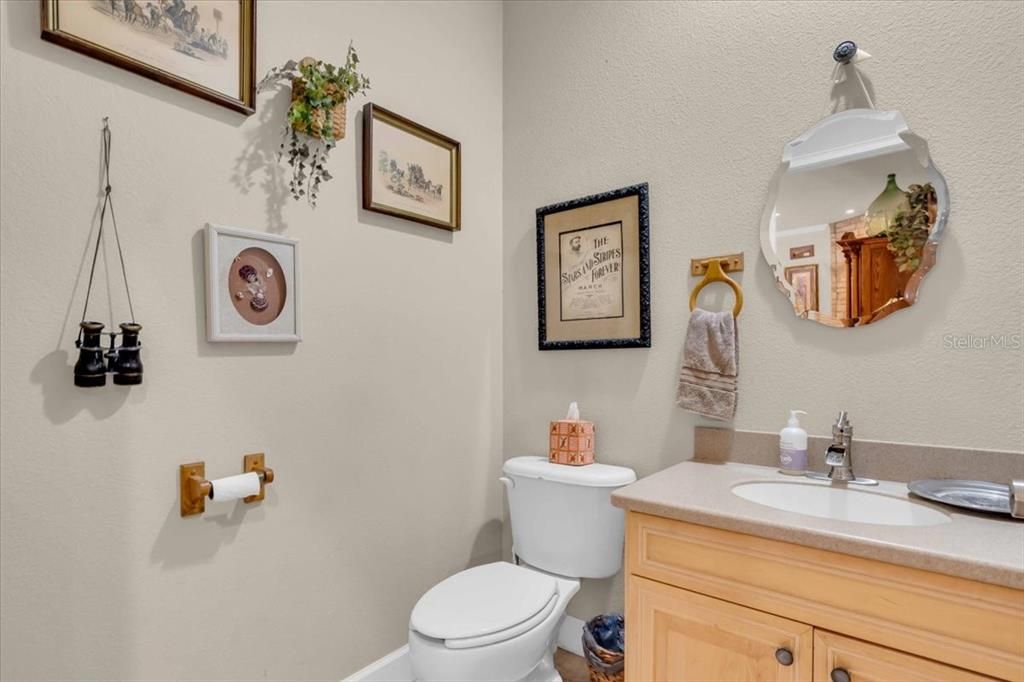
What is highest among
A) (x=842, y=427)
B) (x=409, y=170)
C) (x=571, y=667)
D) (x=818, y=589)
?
(x=409, y=170)

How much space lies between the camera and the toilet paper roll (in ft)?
4.09

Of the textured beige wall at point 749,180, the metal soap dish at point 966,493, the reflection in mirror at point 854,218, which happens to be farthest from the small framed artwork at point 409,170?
the metal soap dish at point 966,493

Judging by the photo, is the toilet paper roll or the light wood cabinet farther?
the toilet paper roll

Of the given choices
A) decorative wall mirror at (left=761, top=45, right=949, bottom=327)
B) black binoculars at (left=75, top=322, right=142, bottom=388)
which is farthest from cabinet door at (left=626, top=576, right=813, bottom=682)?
black binoculars at (left=75, top=322, right=142, bottom=388)

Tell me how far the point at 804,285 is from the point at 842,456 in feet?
1.60

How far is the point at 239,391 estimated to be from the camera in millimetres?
1383

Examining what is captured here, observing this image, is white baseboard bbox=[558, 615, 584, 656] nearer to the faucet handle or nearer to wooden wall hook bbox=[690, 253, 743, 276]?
the faucet handle

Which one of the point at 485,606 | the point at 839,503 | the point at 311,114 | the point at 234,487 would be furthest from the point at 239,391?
the point at 839,503

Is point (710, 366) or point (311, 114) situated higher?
point (311, 114)

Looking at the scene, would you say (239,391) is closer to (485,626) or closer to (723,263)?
(485,626)

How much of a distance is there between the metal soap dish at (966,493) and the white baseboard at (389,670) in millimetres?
1531

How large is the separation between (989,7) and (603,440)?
5.16 feet

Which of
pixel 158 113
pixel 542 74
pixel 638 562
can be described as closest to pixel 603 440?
pixel 638 562

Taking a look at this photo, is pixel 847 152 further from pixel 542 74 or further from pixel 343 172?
pixel 343 172
